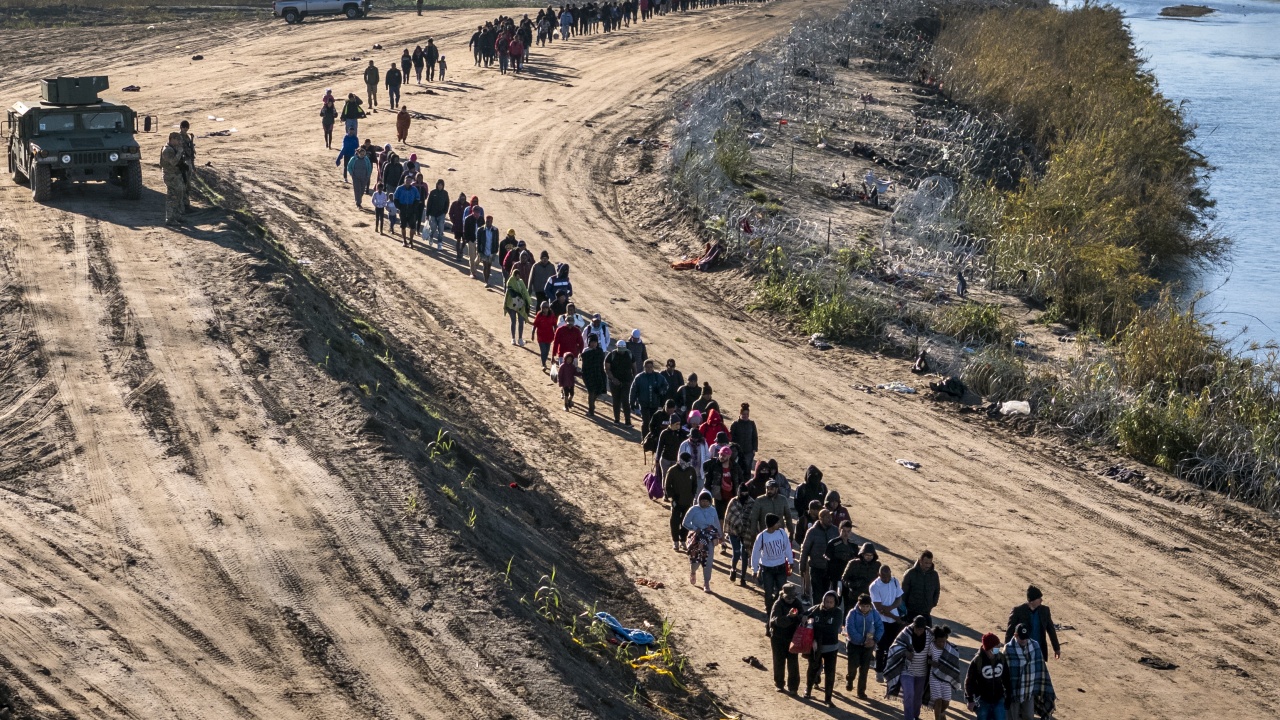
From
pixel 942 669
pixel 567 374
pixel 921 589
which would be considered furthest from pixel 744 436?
pixel 942 669

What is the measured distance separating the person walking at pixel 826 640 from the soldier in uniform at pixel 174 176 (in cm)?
1482

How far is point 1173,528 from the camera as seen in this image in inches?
721

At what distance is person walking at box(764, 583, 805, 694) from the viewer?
12703 mm

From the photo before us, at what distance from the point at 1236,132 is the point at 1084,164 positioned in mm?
24983

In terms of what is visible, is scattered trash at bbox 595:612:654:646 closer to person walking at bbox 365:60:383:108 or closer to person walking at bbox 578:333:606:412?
person walking at bbox 578:333:606:412

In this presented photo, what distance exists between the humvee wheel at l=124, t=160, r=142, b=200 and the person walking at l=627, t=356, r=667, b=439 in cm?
1176

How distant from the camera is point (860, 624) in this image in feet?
41.6

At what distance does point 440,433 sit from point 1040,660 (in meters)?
7.87

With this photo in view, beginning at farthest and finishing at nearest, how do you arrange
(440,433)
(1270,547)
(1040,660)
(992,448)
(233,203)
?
(233,203) < (992,448) < (1270,547) < (440,433) < (1040,660)

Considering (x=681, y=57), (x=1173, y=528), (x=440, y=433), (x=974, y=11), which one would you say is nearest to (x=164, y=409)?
(x=440, y=433)

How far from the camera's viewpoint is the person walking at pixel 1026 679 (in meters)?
11.9

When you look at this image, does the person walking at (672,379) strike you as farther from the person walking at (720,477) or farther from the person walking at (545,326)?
the person walking at (545,326)

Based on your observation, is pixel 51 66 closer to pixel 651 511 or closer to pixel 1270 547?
pixel 651 511

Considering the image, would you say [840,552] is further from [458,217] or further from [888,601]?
[458,217]
